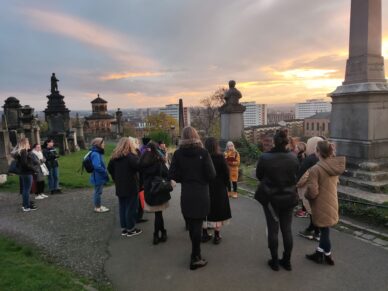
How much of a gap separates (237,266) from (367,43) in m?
6.82

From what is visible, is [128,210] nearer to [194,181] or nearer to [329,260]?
[194,181]

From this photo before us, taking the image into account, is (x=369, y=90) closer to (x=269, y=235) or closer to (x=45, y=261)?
(x=269, y=235)

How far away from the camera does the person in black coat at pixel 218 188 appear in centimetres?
471

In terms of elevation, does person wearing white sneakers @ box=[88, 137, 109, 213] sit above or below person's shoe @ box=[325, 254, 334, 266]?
above

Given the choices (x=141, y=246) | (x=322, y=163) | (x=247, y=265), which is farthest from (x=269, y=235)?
(x=141, y=246)

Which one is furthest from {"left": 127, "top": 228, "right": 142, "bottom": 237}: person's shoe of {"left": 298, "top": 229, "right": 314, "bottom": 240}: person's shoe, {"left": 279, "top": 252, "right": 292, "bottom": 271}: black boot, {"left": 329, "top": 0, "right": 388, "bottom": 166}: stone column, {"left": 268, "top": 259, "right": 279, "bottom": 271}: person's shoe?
{"left": 329, "top": 0, "right": 388, "bottom": 166}: stone column

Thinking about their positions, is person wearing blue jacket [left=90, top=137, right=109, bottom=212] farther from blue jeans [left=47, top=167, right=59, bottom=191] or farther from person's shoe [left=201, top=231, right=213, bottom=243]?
person's shoe [left=201, top=231, right=213, bottom=243]

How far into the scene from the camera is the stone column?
743cm

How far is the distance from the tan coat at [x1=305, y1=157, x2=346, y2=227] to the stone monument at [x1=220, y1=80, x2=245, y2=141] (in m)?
8.79

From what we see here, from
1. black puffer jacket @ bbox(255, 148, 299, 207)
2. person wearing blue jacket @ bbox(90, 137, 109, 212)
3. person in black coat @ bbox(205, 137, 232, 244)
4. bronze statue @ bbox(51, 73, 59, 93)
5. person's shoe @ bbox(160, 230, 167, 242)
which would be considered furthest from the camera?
bronze statue @ bbox(51, 73, 59, 93)

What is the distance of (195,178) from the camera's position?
424cm

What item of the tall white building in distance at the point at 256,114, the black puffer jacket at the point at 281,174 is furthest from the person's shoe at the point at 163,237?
the tall white building in distance at the point at 256,114

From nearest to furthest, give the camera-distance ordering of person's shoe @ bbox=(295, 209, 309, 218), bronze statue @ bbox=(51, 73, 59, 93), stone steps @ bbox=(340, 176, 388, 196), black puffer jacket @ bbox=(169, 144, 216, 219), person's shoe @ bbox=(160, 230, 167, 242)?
1. black puffer jacket @ bbox=(169, 144, 216, 219)
2. person's shoe @ bbox=(160, 230, 167, 242)
3. person's shoe @ bbox=(295, 209, 309, 218)
4. stone steps @ bbox=(340, 176, 388, 196)
5. bronze statue @ bbox=(51, 73, 59, 93)

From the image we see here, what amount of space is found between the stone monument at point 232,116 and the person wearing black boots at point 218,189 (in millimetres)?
8230
